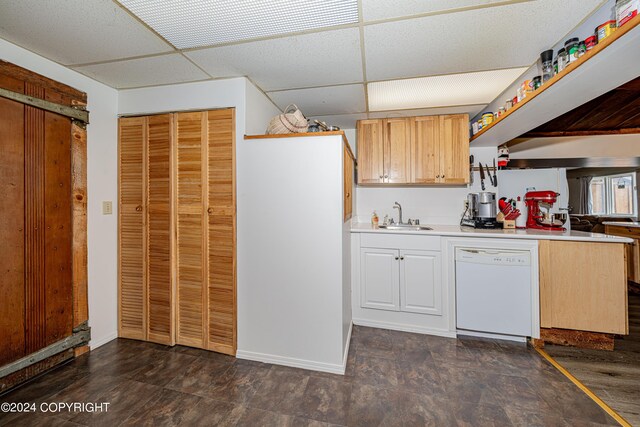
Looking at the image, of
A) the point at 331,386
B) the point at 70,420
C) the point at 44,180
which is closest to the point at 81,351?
the point at 70,420

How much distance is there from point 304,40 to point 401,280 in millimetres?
2227

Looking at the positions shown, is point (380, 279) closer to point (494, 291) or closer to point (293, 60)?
point (494, 291)

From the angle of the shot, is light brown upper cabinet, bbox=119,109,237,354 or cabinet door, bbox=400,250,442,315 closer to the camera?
light brown upper cabinet, bbox=119,109,237,354

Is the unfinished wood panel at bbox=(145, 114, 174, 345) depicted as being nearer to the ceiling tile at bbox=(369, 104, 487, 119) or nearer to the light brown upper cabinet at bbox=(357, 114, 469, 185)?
the light brown upper cabinet at bbox=(357, 114, 469, 185)

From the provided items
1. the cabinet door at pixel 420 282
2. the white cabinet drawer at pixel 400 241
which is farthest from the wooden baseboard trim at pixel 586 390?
the white cabinet drawer at pixel 400 241

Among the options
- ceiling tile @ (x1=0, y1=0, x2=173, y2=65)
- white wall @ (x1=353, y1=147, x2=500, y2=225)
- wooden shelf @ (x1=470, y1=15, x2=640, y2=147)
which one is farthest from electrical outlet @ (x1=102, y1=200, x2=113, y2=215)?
wooden shelf @ (x1=470, y1=15, x2=640, y2=147)

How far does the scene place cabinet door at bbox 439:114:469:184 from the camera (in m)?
2.84

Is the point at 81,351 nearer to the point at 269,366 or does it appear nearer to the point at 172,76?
the point at 269,366

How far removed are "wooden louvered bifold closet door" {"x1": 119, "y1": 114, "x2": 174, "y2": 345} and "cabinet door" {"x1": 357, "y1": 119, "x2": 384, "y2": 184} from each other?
2021 mm

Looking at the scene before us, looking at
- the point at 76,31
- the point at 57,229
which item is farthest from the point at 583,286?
the point at 57,229

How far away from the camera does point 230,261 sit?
6.96 feet

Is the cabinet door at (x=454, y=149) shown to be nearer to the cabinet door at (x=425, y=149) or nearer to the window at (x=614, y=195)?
the cabinet door at (x=425, y=149)

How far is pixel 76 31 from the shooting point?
1563mm

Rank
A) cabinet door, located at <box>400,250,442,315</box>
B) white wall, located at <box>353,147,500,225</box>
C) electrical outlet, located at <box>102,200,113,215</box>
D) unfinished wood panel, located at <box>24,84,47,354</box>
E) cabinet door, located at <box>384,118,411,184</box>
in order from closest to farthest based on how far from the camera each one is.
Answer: unfinished wood panel, located at <box>24,84,47,354</box>
electrical outlet, located at <box>102,200,113,215</box>
cabinet door, located at <box>400,250,442,315</box>
cabinet door, located at <box>384,118,411,184</box>
white wall, located at <box>353,147,500,225</box>
